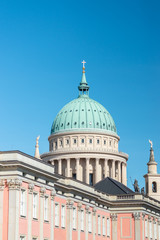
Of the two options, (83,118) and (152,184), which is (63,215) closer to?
(152,184)

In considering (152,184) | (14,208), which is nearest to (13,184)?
(14,208)

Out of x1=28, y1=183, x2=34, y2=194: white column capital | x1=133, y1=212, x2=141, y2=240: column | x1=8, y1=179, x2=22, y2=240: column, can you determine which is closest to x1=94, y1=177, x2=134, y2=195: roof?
x1=133, y1=212, x2=141, y2=240: column

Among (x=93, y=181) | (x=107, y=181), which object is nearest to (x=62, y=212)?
(x=107, y=181)

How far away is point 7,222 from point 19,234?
1880mm

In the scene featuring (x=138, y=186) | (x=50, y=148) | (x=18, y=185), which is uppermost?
(x=50, y=148)

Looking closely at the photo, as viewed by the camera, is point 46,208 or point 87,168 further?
point 87,168

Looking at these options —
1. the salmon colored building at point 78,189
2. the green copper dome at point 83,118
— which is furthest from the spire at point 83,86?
the green copper dome at point 83,118

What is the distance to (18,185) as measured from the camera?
219ft

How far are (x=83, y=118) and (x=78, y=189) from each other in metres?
62.5

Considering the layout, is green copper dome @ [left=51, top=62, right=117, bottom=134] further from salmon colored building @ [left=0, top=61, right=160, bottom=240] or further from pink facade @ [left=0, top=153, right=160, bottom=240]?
pink facade @ [left=0, top=153, right=160, bottom=240]

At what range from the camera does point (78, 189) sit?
87375 millimetres

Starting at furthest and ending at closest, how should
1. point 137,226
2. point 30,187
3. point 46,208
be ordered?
point 137,226 → point 46,208 → point 30,187

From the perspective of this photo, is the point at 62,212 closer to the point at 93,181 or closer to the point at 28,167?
the point at 28,167

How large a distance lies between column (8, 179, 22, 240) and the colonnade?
251ft
